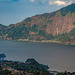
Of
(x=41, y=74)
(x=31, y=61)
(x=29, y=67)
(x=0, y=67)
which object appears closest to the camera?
(x=41, y=74)

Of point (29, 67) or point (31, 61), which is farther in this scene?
point (31, 61)

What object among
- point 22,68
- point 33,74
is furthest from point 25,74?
point 22,68

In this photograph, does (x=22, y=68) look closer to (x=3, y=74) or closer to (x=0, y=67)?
(x=0, y=67)

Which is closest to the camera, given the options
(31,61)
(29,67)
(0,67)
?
(0,67)

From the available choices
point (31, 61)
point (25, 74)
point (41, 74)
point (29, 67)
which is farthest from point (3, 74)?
point (31, 61)

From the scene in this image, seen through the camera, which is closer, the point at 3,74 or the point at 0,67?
the point at 3,74

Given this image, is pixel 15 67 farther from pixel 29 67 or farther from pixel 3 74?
pixel 3 74

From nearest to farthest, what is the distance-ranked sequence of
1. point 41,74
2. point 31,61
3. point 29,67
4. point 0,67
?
point 41,74
point 0,67
point 29,67
point 31,61

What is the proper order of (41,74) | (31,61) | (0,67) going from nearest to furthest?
(41,74) → (0,67) → (31,61)

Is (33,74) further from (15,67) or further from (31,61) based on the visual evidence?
(31,61)
